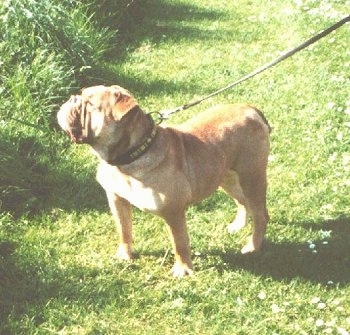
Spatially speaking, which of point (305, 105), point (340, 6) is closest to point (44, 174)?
point (305, 105)

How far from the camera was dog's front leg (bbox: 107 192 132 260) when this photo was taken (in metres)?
3.75

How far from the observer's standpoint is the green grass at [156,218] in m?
3.74

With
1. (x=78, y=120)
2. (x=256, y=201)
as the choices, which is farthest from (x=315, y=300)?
(x=78, y=120)

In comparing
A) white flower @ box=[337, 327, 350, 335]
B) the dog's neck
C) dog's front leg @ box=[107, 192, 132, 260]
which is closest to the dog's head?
the dog's neck

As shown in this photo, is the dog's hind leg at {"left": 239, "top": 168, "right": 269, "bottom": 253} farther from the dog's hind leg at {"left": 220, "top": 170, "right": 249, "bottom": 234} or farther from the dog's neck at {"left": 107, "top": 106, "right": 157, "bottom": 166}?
the dog's neck at {"left": 107, "top": 106, "right": 157, "bottom": 166}

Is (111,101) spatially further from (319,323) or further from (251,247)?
(319,323)

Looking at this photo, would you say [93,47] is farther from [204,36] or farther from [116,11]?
[204,36]

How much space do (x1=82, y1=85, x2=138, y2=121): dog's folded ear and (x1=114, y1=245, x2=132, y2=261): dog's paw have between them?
133 cm

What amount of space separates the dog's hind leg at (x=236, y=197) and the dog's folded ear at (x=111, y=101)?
111 centimetres

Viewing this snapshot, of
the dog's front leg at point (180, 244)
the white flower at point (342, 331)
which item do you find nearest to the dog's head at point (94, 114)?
the dog's front leg at point (180, 244)

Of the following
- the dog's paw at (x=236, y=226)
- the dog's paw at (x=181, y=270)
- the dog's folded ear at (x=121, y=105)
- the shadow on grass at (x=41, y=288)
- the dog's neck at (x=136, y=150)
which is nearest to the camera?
the dog's folded ear at (x=121, y=105)

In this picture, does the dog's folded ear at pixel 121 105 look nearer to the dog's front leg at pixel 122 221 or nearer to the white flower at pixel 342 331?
the dog's front leg at pixel 122 221

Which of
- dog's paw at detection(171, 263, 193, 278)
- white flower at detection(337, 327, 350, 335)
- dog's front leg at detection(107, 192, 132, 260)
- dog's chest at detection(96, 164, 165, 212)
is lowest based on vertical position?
white flower at detection(337, 327, 350, 335)

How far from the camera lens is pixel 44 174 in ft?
16.4
